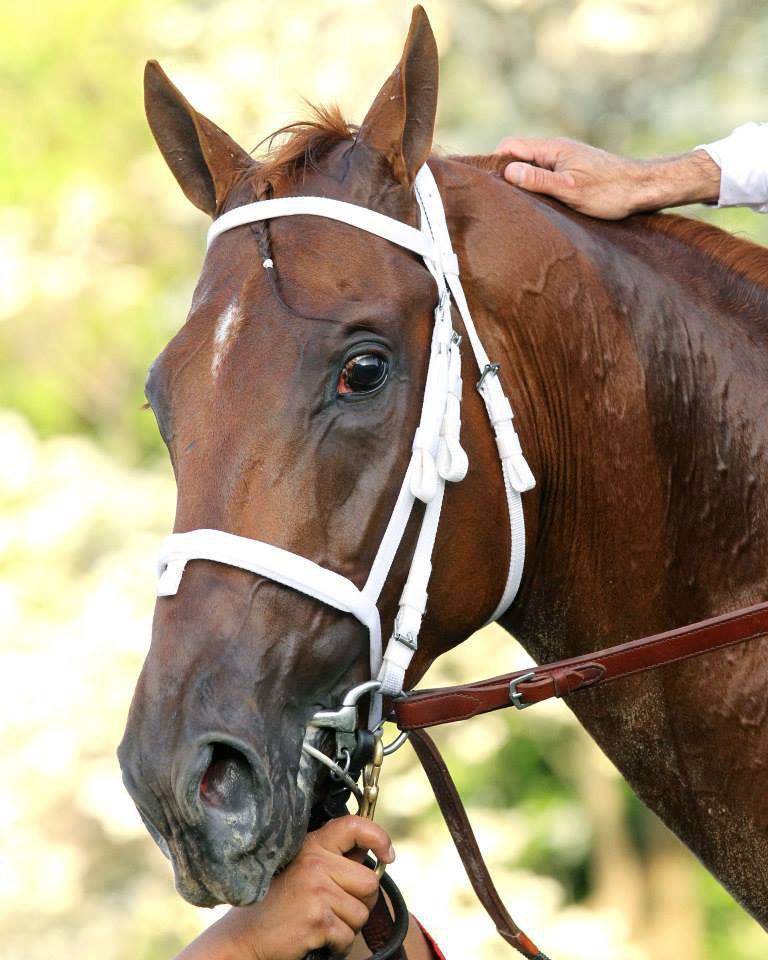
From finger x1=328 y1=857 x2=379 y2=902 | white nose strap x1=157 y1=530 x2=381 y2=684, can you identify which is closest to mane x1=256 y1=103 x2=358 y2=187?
white nose strap x1=157 y1=530 x2=381 y2=684

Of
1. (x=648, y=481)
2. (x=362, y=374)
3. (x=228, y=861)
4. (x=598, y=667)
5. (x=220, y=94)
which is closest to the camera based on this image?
(x=228, y=861)

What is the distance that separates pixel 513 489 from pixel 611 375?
0.36m

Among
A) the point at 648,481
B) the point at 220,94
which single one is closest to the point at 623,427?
the point at 648,481

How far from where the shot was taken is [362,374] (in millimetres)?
2490

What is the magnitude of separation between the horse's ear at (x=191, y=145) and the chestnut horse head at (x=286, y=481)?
125 mm

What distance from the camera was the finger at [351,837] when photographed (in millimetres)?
2441

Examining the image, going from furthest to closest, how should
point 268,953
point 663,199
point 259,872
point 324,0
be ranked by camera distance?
point 324,0 < point 663,199 < point 268,953 < point 259,872

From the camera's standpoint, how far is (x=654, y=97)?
848 centimetres

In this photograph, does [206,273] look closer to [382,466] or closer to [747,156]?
[382,466]

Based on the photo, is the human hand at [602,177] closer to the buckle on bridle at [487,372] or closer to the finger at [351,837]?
the buckle on bridle at [487,372]

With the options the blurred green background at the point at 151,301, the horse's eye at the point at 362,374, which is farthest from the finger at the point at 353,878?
the blurred green background at the point at 151,301

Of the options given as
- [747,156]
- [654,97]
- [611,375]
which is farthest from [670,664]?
[654,97]

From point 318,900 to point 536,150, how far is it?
186cm

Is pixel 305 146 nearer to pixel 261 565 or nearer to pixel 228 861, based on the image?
pixel 261 565
